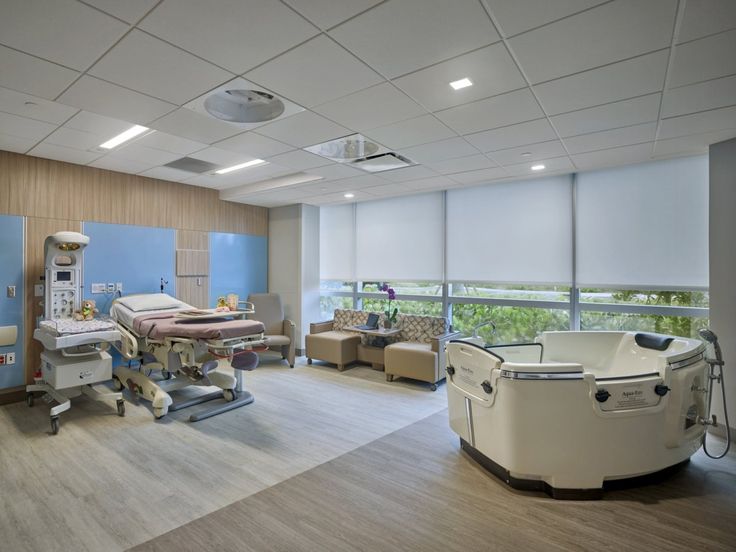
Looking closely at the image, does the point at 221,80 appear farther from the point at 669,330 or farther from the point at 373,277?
the point at 669,330

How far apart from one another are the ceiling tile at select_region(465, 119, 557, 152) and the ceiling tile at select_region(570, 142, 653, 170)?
0.76m

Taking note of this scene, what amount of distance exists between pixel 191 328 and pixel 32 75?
7.01 feet

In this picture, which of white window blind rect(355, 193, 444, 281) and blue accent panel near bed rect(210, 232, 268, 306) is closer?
white window blind rect(355, 193, 444, 281)

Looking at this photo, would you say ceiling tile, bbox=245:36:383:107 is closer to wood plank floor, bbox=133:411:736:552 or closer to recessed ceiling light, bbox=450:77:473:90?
recessed ceiling light, bbox=450:77:473:90

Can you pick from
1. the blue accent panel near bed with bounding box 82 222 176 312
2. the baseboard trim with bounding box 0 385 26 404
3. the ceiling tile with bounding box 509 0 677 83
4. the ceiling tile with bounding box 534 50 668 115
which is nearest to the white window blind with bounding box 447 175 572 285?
the ceiling tile with bounding box 534 50 668 115

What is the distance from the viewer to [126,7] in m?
1.78

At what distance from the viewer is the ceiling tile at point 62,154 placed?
13.3ft

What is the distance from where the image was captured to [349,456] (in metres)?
3.05

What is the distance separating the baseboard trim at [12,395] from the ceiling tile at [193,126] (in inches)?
132

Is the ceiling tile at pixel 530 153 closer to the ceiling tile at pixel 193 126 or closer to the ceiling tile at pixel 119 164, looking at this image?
the ceiling tile at pixel 193 126

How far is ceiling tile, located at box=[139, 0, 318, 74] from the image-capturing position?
69.9 inches

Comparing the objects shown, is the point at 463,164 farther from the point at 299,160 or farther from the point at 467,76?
the point at 467,76

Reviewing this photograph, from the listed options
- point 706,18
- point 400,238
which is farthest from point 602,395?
point 400,238

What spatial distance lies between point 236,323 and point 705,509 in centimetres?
370
